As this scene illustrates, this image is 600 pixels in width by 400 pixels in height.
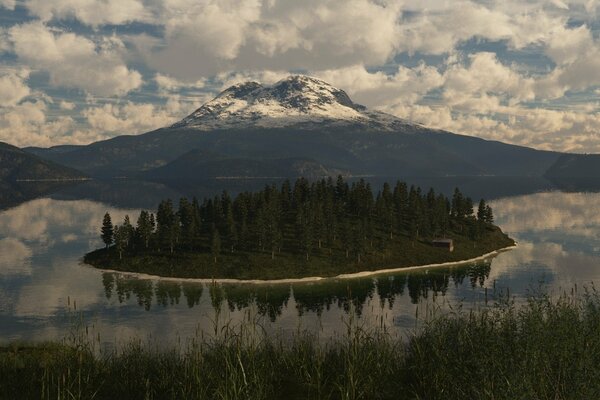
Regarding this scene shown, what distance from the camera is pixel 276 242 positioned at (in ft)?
504

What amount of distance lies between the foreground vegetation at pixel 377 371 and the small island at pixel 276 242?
11585 centimetres

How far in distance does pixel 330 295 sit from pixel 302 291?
8.26m

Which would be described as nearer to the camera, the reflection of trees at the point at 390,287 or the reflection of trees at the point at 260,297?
the reflection of trees at the point at 260,297

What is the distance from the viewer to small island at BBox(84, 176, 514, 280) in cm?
14862

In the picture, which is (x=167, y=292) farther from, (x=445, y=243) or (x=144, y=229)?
(x=445, y=243)

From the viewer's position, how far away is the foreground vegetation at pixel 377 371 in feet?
60.7

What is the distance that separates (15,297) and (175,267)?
4184cm

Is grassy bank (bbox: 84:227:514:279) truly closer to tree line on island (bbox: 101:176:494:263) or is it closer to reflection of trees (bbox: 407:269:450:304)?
tree line on island (bbox: 101:176:494:263)

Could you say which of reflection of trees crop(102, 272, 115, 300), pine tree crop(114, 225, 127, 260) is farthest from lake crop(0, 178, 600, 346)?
pine tree crop(114, 225, 127, 260)

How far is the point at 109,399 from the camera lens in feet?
75.7

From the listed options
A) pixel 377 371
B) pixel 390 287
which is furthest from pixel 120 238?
pixel 377 371

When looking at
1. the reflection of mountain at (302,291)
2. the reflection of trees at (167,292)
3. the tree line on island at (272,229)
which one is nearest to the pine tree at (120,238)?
the tree line on island at (272,229)

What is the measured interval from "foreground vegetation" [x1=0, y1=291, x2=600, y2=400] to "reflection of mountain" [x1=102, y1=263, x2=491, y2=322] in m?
82.8

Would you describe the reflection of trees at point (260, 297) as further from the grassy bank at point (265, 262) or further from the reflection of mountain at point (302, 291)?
the grassy bank at point (265, 262)
